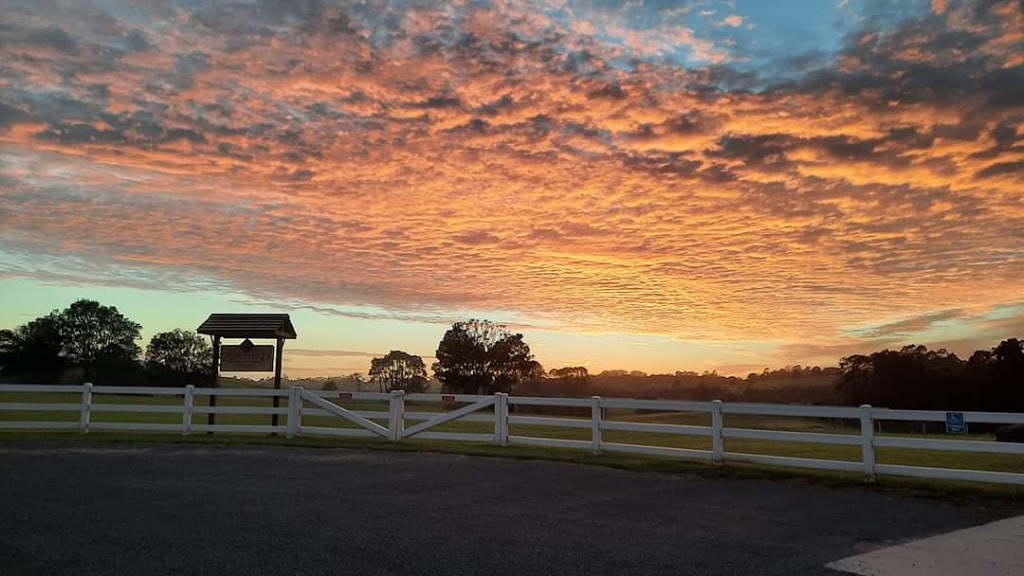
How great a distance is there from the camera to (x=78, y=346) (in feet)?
328

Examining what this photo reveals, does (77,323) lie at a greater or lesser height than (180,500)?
greater

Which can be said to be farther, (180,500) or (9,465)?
(9,465)

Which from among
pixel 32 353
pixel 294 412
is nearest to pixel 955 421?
pixel 294 412

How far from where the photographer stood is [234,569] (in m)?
6.30

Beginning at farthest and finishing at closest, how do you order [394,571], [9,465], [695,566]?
[9,465] < [695,566] < [394,571]

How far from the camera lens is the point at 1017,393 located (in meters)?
60.9

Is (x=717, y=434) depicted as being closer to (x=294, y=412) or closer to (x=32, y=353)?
(x=294, y=412)

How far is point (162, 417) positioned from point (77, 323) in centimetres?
7577

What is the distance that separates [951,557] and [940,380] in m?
66.8

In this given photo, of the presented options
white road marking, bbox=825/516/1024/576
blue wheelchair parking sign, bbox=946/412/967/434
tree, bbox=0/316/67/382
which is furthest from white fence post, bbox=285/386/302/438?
tree, bbox=0/316/67/382

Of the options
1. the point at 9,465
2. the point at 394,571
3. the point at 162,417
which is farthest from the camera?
the point at 162,417

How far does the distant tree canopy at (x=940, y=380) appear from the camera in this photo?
62219 mm

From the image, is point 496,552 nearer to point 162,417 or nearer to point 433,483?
point 433,483

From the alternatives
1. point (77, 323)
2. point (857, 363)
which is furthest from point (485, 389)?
point (77, 323)
